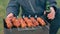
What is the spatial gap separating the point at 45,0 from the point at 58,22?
39cm

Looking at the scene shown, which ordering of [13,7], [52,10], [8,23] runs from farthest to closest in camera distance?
[13,7], [52,10], [8,23]

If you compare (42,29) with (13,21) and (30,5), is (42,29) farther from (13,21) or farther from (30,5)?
(30,5)

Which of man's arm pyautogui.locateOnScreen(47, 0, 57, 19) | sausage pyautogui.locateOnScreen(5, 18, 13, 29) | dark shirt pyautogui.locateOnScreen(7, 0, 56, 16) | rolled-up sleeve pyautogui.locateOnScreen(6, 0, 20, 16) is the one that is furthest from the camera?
dark shirt pyautogui.locateOnScreen(7, 0, 56, 16)

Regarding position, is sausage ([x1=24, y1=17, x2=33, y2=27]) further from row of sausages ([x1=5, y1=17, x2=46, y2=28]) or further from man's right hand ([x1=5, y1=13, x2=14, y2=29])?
man's right hand ([x1=5, y1=13, x2=14, y2=29])

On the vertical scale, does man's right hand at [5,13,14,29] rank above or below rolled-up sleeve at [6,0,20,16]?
below

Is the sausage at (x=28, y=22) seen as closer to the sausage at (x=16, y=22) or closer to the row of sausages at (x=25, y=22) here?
the row of sausages at (x=25, y=22)

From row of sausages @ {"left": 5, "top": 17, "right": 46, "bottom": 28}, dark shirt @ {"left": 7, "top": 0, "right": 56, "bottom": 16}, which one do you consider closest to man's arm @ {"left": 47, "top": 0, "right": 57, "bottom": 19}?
dark shirt @ {"left": 7, "top": 0, "right": 56, "bottom": 16}

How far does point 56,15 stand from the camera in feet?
11.8

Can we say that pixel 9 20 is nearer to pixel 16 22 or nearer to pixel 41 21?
pixel 16 22

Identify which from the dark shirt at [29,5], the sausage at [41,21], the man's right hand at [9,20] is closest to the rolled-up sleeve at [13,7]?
the dark shirt at [29,5]

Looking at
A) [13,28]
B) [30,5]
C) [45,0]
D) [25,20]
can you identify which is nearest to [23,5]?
[30,5]

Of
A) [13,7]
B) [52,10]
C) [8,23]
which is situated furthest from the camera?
[13,7]

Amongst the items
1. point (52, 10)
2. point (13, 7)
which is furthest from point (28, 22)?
point (13, 7)

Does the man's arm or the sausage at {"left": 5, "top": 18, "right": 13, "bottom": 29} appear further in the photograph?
the man's arm
